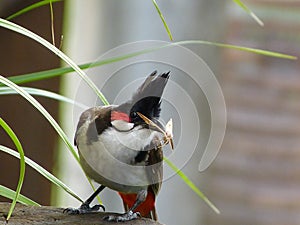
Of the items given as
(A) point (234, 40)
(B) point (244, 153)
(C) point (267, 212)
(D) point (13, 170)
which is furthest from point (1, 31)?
(C) point (267, 212)

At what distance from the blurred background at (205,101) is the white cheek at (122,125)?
20.3 inches

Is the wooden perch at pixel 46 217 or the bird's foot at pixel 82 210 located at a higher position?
the bird's foot at pixel 82 210

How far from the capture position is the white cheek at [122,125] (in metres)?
0.69

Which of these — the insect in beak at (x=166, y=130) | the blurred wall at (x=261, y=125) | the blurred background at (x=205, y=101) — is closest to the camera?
the insect in beak at (x=166, y=130)

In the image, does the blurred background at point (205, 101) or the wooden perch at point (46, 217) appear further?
the blurred background at point (205, 101)

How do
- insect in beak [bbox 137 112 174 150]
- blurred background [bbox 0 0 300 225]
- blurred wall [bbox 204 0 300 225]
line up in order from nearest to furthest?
insect in beak [bbox 137 112 174 150]
blurred background [bbox 0 0 300 225]
blurred wall [bbox 204 0 300 225]

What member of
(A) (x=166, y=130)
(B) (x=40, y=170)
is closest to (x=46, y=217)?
(B) (x=40, y=170)

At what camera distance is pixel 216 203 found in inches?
63.7

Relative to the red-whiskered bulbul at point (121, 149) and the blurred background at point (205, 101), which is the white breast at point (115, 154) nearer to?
the red-whiskered bulbul at point (121, 149)

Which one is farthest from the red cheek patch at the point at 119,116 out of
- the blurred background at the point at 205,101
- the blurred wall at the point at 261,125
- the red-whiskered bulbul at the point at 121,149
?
the blurred wall at the point at 261,125

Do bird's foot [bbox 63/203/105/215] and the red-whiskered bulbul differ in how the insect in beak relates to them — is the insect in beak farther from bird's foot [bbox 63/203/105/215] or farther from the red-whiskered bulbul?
bird's foot [bbox 63/203/105/215]

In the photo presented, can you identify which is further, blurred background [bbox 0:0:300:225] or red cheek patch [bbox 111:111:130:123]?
blurred background [bbox 0:0:300:225]

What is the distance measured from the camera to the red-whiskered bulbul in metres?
0.69

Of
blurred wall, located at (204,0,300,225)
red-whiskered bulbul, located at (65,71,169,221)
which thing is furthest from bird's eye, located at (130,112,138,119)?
blurred wall, located at (204,0,300,225)
